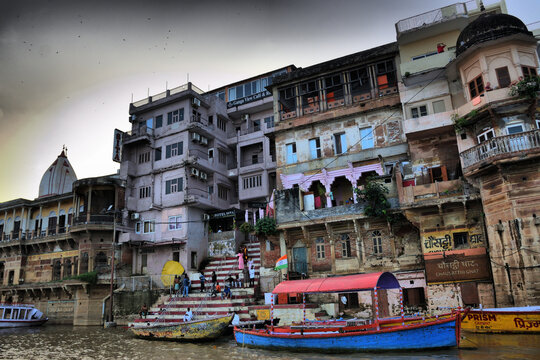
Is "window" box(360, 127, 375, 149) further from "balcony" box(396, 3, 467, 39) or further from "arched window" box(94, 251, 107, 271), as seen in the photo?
"arched window" box(94, 251, 107, 271)

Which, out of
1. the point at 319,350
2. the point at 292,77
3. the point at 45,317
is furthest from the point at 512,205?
the point at 45,317

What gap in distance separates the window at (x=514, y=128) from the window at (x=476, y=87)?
92.9 inches

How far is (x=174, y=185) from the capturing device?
35.7 meters

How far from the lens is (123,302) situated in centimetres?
2934

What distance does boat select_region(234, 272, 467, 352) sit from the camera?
575 inches

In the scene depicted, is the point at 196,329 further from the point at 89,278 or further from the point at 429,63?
the point at 429,63

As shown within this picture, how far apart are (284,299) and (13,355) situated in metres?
13.5

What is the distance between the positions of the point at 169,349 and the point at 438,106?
19.6 metres

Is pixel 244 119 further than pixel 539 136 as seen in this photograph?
Yes

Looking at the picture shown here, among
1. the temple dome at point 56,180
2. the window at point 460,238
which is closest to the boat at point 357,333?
the window at point 460,238

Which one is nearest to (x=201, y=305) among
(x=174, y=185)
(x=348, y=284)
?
(x=348, y=284)

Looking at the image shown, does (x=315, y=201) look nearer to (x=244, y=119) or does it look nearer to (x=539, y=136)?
(x=539, y=136)

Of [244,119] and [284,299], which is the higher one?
[244,119]

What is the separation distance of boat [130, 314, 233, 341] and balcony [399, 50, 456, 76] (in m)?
17.3
